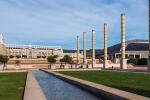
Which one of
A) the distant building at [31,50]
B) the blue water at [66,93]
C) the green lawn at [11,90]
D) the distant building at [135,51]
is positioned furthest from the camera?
the distant building at [135,51]

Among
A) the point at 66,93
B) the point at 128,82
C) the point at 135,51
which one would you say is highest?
the point at 135,51

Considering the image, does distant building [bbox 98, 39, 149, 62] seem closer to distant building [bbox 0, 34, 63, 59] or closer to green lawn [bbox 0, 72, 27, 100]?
distant building [bbox 0, 34, 63, 59]

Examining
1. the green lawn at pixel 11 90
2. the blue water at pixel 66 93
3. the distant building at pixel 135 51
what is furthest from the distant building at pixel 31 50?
the blue water at pixel 66 93

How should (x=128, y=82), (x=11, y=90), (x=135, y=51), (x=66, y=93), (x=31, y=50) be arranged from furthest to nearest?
1. (x=135, y=51)
2. (x=31, y=50)
3. (x=128, y=82)
4. (x=11, y=90)
5. (x=66, y=93)

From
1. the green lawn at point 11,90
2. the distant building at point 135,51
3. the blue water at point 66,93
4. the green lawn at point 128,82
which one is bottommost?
the blue water at point 66,93

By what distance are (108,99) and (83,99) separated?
911mm

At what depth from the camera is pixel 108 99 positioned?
1134cm

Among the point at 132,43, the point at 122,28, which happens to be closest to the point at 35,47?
the point at 132,43

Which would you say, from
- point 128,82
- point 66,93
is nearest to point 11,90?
point 66,93

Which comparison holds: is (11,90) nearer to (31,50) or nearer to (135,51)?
(31,50)

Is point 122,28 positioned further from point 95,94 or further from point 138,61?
point 95,94

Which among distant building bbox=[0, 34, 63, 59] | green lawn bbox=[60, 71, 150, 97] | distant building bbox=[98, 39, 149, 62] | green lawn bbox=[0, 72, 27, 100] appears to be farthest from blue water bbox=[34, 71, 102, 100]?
distant building bbox=[98, 39, 149, 62]

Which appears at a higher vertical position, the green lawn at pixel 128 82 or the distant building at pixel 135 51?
the distant building at pixel 135 51

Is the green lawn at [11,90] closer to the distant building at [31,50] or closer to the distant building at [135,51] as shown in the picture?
the distant building at [31,50]
